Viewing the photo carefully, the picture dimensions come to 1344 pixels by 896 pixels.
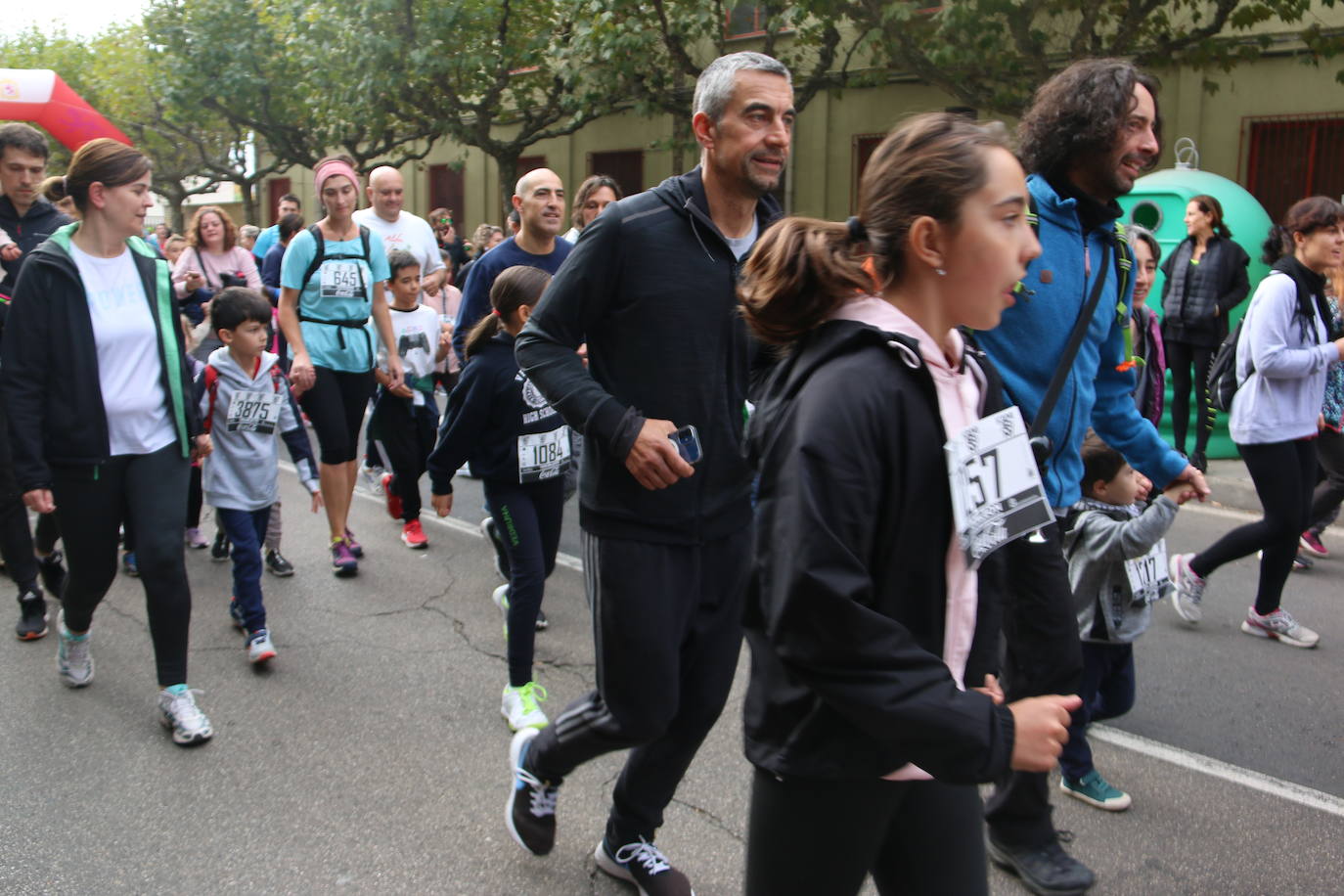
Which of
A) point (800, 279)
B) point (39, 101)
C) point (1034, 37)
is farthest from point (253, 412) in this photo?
point (39, 101)

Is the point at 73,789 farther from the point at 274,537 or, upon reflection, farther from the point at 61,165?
the point at 61,165

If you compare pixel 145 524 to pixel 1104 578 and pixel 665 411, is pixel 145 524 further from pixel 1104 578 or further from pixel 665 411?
pixel 1104 578

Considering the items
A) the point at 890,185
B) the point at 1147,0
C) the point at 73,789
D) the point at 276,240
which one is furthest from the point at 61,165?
the point at 890,185

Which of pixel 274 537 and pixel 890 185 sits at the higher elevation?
pixel 890 185

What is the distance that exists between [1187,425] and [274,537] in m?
6.91

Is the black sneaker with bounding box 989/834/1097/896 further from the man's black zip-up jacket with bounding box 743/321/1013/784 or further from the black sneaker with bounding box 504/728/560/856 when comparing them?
the man's black zip-up jacket with bounding box 743/321/1013/784

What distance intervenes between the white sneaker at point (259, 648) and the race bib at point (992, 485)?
144 inches

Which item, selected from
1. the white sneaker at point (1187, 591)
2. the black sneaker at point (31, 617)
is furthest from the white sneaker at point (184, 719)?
the white sneaker at point (1187, 591)

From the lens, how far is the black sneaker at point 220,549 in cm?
643

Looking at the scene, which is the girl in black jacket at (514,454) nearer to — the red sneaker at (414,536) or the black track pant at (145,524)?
the black track pant at (145,524)

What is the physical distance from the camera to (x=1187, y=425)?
31.0ft

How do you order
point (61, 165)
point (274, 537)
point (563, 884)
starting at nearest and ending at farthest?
point (563, 884) → point (274, 537) → point (61, 165)

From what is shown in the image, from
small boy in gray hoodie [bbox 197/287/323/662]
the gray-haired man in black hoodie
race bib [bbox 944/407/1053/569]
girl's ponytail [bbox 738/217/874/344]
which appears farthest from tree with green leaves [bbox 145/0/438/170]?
race bib [bbox 944/407/1053/569]

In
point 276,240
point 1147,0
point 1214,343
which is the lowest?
point 1214,343
